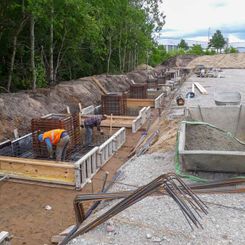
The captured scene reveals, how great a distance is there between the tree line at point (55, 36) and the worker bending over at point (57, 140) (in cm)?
607

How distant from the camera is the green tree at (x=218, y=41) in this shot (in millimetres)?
76812

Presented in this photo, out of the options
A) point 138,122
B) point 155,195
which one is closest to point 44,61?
point 138,122

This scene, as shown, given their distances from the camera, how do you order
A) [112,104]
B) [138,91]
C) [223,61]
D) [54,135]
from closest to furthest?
[54,135], [112,104], [138,91], [223,61]

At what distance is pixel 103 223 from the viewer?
414 centimetres

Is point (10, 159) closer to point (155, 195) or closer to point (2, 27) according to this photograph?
point (155, 195)

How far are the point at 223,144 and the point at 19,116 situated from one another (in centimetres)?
752

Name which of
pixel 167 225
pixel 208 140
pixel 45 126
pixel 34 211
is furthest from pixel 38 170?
pixel 167 225

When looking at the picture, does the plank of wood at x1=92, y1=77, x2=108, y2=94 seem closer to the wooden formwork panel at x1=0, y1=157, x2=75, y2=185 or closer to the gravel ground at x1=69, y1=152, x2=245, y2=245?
the wooden formwork panel at x1=0, y1=157, x2=75, y2=185

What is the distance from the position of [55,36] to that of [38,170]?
13129mm

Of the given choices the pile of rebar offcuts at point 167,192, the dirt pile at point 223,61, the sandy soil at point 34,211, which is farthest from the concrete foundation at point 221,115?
the dirt pile at point 223,61

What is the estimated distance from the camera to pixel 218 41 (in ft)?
253

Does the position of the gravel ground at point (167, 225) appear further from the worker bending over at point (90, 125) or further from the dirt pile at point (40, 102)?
the dirt pile at point (40, 102)

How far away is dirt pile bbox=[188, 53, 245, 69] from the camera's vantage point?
50184 mm

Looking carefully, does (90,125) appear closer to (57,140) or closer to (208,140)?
(57,140)
